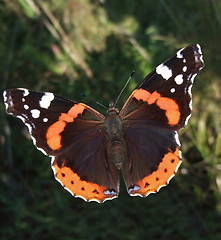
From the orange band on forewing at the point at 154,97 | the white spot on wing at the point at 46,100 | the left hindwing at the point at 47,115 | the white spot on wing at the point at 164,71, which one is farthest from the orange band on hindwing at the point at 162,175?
the white spot on wing at the point at 46,100

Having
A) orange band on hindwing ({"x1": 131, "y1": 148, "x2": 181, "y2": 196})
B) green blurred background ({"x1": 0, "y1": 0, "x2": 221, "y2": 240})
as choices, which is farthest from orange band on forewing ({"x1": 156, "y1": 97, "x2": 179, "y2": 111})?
green blurred background ({"x1": 0, "y1": 0, "x2": 221, "y2": 240})

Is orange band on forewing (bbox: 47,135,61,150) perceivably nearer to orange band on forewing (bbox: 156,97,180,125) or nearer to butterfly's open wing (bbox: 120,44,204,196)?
butterfly's open wing (bbox: 120,44,204,196)

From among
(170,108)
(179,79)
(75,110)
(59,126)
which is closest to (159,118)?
(170,108)

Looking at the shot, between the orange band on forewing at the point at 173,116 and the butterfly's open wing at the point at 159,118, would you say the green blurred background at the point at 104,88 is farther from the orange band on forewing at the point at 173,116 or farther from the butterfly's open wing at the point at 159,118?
the orange band on forewing at the point at 173,116

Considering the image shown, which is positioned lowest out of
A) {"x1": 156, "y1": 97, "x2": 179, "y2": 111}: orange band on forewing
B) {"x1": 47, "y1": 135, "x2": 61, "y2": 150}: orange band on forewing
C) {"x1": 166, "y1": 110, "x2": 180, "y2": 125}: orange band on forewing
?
{"x1": 166, "y1": 110, "x2": 180, "y2": 125}: orange band on forewing

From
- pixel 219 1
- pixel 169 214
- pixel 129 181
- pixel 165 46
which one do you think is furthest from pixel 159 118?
pixel 219 1

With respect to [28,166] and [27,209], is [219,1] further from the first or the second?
[27,209]
